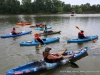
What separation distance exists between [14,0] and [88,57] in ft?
293

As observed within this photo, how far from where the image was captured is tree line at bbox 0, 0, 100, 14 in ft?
296

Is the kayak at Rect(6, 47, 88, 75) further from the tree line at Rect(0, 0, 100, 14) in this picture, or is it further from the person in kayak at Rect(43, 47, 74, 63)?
the tree line at Rect(0, 0, 100, 14)

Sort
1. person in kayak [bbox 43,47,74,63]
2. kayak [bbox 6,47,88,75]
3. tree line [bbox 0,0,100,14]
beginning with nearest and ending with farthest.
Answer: kayak [bbox 6,47,88,75]
person in kayak [bbox 43,47,74,63]
tree line [bbox 0,0,100,14]

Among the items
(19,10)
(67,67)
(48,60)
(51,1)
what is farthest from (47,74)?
(51,1)

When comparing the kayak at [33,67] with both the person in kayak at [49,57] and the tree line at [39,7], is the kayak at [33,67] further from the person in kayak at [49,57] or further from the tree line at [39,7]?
the tree line at [39,7]

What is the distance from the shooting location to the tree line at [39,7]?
90.1m

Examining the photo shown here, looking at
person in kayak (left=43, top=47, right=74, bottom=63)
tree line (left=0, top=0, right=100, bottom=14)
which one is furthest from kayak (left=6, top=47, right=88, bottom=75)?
tree line (left=0, top=0, right=100, bottom=14)

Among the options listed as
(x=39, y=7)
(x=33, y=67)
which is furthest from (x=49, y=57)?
(x=39, y=7)

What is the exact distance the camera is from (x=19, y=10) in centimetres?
9225

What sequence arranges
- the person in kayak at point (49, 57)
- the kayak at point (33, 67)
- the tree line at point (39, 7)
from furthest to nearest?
1. the tree line at point (39, 7)
2. the person in kayak at point (49, 57)
3. the kayak at point (33, 67)

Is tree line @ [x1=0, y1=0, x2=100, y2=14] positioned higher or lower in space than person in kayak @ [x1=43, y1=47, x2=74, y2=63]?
higher

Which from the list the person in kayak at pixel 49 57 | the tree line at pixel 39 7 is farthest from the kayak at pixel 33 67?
the tree line at pixel 39 7

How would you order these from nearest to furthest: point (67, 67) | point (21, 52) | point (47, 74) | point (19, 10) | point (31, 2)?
point (47, 74)
point (67, 67)
point (21, 52)
point (19, 10)
point (31, 2)

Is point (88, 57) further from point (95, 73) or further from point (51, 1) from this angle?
point (51, 1)
